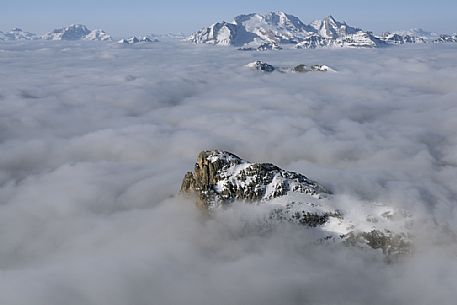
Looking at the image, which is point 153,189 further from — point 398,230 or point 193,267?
point 398,230

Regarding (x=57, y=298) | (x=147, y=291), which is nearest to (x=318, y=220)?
(x=147, y=291)

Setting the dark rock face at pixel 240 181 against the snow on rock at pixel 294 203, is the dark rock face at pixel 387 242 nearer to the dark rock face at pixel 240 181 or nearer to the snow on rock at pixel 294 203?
the snow on rock at pixel 294 203

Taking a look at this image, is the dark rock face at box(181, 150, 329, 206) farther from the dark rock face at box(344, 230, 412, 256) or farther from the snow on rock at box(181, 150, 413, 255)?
the dark rock face at box(344, 230, 412, 256)

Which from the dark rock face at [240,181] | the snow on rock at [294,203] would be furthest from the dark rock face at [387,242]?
the dark rock face at [240,181]

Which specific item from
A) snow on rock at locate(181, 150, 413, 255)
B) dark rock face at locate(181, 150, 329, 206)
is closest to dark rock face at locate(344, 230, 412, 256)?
snow on rock at locate(181, 150, 413, 255)

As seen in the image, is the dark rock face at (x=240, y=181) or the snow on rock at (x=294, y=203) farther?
the dark rock face at (x=240, y=181)

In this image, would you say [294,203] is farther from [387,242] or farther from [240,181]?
[387,242]

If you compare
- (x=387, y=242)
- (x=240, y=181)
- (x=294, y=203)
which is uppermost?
(x=240, y=181)

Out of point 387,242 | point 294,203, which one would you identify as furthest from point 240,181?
point 387,242
